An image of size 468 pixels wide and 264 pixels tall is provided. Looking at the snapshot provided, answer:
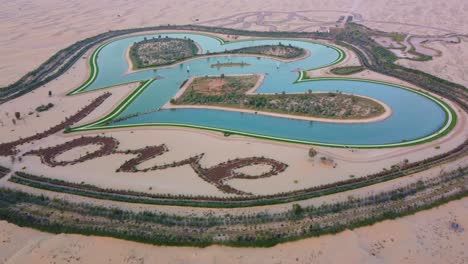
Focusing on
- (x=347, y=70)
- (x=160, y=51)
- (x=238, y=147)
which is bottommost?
(x=238, y=147)

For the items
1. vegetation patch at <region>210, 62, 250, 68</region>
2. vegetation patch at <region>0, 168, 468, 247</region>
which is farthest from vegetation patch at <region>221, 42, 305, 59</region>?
vegetation patch at <region>0, 168, 468, 247</region>

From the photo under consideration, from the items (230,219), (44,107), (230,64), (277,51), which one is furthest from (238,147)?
(277,51)

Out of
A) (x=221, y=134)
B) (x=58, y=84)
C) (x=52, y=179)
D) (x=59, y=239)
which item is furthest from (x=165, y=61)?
(x=59, y=239)

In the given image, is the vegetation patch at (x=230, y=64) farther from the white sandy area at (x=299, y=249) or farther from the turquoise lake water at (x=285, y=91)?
the white sandy area at (x=299, y=249)

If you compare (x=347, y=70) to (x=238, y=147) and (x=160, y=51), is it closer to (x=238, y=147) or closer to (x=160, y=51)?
(x=238, y=147)

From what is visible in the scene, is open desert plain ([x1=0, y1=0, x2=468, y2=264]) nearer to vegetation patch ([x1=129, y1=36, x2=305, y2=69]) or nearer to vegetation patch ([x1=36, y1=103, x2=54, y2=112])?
vegetation patch ([x1=36, y1=103, x2=54, y2=112])

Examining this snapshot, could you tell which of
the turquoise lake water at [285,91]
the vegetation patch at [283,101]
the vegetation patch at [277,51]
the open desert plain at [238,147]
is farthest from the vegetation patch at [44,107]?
the vegetation patch at [277,51]
